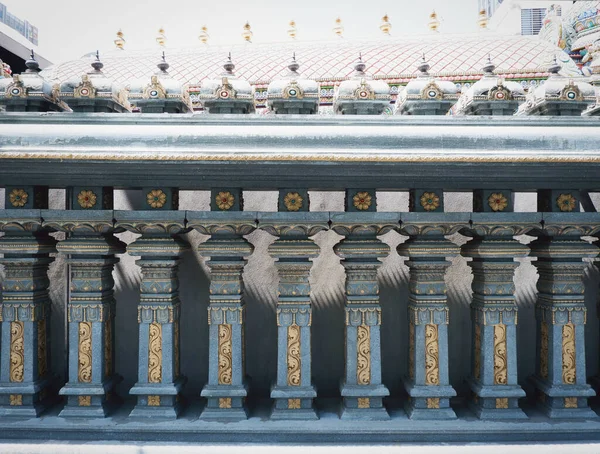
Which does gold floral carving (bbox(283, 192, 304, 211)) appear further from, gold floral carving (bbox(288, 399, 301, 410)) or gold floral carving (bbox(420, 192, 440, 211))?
gold floral carving (bbox(288, 399, 301, 410))

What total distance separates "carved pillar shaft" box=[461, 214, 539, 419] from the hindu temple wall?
0.74m

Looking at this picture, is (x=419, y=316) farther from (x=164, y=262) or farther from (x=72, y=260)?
(x=72, y=260)

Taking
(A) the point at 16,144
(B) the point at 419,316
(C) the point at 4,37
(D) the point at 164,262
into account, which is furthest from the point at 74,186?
(C) the point at 4,37

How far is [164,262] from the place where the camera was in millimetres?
2969

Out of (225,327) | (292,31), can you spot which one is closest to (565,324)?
(225,327)

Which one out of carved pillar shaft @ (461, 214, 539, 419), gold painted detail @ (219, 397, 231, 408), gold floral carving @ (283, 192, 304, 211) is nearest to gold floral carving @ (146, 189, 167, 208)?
gold floral carving @ (283, 192, 304, 211)

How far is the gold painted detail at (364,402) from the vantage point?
9.73ft

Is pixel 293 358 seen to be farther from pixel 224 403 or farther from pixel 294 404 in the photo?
pixel 224 403

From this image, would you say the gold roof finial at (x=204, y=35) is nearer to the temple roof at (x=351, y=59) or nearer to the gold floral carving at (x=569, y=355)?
the temple roof at (x=351, y=59)

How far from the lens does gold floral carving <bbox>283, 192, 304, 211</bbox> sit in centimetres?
296

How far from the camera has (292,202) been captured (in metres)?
2.97

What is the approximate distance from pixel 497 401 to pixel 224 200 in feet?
7.71

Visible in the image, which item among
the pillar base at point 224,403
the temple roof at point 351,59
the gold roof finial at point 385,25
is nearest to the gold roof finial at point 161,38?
the temple roof at point 351,59

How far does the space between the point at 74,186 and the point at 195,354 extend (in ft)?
5.55
